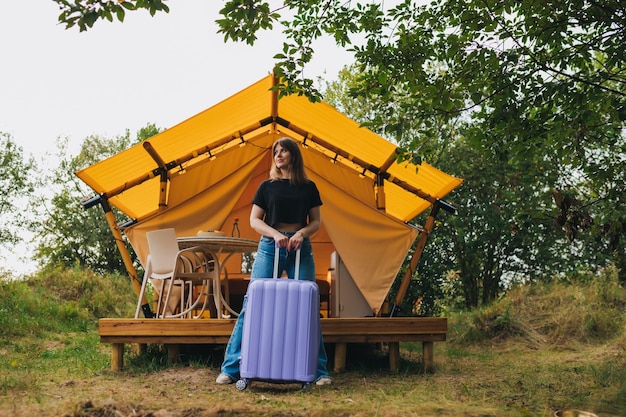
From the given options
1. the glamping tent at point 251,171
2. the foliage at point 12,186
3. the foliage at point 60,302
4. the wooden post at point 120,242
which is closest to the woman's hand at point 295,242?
the glamping tent at point 251,171

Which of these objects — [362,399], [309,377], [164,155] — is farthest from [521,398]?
[164,155]

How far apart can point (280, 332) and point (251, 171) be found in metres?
3.13

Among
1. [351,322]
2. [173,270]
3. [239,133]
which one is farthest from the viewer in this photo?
[239,133]

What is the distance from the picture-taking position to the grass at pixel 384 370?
3.29 meters

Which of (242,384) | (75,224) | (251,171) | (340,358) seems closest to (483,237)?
(251,171)

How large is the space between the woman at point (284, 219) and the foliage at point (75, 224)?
16710 mm

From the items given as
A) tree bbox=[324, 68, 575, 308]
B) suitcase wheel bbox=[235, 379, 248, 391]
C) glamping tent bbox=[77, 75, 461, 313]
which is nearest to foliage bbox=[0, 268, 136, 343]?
glamping tent bbox=[77, 75, 461, 313]

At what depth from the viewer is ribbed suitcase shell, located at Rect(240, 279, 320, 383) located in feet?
12.3

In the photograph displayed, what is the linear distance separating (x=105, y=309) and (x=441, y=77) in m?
7.60

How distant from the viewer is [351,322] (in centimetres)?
490

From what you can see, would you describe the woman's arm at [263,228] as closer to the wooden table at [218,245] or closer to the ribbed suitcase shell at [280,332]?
the ribbed suitcase shell at [280,332]

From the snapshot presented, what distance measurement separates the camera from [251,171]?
6668 mm

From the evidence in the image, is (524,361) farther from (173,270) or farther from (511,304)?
(173,270)

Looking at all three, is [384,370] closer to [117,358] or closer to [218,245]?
[218,245]
